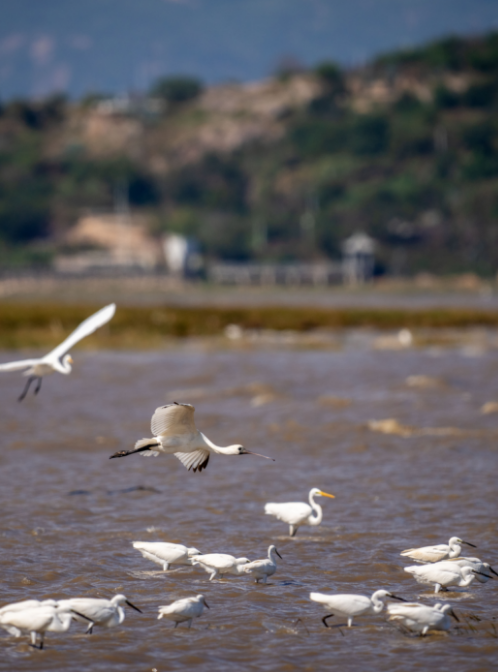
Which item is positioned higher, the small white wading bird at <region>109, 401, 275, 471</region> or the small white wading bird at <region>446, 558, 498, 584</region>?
the small white wading bird at <region>109, 401, 275, 471</region>

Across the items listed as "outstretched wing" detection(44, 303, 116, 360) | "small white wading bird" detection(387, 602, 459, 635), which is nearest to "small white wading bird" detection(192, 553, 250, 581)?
"small white wading bird" detection(387, 602, 459, 635)

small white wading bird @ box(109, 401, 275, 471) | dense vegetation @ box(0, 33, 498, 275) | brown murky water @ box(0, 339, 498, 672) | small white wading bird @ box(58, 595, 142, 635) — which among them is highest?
dense vegetation @ box(0, 33, 498, 275)

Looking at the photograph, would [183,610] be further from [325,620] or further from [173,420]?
[173,420]

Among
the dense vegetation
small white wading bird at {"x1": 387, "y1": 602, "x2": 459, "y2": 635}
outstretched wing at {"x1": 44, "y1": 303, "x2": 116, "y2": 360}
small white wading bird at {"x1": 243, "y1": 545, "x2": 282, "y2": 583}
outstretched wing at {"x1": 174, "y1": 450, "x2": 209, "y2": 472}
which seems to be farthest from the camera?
the dense vegetation

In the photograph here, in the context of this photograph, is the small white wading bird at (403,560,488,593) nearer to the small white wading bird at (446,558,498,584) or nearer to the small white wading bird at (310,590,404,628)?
Result: the small white wading bird at (446,558,498,584)

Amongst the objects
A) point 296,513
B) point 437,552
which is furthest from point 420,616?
point 296,513

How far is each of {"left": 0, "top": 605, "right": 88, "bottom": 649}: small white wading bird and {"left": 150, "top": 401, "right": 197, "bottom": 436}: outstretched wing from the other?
237 cm

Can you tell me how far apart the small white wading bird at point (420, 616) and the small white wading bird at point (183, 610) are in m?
1.45

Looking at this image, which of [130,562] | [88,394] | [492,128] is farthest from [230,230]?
[130,562]

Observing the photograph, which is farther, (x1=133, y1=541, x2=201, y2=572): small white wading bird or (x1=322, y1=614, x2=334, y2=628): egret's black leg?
(x1=133, y1=541, x2=201, y2=572): small white wading bird

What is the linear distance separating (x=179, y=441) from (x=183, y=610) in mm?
2398

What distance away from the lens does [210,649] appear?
25.5ft

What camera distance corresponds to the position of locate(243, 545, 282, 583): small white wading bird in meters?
8.95

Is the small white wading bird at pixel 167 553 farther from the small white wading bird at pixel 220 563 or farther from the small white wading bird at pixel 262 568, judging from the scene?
the small white wading bird at pixel 262 568
